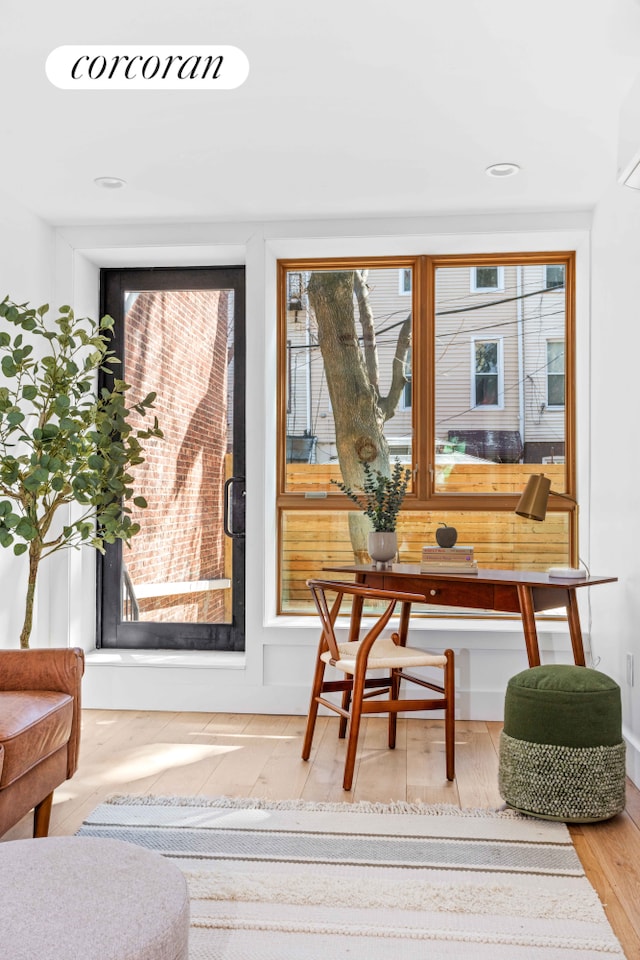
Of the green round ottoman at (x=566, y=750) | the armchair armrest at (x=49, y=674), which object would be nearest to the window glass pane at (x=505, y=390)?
the green round ottoman at (x=566, y=750)

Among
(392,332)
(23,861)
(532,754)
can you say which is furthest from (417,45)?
(23,861)

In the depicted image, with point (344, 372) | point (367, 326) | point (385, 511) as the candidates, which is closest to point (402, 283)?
point (367, 326)

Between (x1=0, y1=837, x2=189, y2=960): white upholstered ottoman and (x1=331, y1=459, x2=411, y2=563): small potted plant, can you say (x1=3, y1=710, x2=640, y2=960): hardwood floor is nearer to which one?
(x1=331, y1=459, x2=411, y2=563): small potted plant

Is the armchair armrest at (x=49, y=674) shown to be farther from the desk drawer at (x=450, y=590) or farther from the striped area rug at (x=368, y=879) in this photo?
the desk drawer at (x=450, y=590)

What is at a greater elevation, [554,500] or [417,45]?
[417,45]

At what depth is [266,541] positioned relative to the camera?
14.6 feet

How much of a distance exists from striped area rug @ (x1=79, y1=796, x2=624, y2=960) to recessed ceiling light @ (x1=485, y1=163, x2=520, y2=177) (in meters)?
2.66

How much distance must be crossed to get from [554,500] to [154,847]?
8.98ft

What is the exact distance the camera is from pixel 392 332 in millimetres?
4629

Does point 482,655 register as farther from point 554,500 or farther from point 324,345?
point 324,345

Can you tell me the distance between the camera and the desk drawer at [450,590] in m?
3.58

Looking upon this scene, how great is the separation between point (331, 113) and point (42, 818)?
106 inches

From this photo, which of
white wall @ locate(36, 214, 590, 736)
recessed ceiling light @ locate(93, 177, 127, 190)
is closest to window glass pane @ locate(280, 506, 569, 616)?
white wall @ locate(36, 214, 590, 736)

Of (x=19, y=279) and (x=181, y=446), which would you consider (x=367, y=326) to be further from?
(x=19, y=279)
